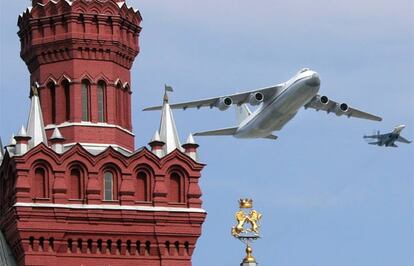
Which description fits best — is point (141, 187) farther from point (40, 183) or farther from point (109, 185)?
point (40, 183)

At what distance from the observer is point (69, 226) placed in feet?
279

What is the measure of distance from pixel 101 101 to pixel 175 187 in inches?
229

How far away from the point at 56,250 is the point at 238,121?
18.6 m

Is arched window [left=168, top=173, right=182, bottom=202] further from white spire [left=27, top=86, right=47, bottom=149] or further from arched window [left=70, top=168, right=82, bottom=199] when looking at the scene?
white spire [left=27, top=86, right=47, bottom=149]

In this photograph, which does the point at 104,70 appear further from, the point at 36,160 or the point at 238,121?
the point at 238,121

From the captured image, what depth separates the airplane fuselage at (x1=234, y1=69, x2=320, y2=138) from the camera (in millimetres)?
88125

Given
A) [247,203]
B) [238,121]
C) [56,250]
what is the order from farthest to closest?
1. [238,121]
2. [247,203]
3. [56,250]

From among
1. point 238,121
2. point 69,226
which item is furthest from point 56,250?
point 238,121

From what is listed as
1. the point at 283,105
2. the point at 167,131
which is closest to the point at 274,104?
the point at 283,105

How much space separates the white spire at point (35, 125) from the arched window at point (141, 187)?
198 inches

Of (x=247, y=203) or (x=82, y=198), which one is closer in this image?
(x=82, y=198)

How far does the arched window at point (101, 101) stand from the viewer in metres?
88.7

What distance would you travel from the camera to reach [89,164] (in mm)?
86062

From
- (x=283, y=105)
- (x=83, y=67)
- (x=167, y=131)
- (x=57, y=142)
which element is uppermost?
(x=83, y=67)
